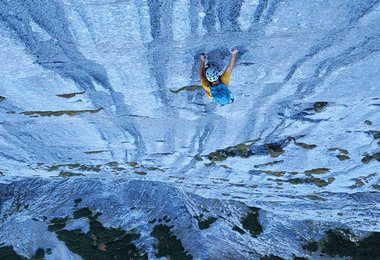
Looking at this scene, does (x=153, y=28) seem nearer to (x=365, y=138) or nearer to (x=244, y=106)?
(x=244, y=106)

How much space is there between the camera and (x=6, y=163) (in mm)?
18297

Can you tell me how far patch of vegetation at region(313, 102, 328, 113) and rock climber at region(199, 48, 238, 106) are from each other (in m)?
3.50

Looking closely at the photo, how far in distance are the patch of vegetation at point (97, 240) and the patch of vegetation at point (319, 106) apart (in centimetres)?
1680

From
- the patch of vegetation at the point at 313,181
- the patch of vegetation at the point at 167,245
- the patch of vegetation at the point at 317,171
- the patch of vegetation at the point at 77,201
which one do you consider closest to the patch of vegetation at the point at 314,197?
the patch of vegetation at the point at 313,181

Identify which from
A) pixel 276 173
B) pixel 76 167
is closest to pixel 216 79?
pixel 276 173

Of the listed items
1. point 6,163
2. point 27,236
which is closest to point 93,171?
point 6,163

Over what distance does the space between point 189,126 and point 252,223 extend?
12328mm

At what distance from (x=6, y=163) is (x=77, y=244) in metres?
8.62

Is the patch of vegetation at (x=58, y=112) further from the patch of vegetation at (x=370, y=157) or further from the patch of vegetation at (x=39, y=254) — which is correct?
the patch of vegetation at (x=39, y=254)

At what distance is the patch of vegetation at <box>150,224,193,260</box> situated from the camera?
2420 cm

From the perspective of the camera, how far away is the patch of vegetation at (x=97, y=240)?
23.8 meters

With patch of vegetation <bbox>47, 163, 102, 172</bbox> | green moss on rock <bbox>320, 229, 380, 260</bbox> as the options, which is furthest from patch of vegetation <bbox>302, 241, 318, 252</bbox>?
patch of vegetation <bbox>47, 163, 102, 172</bbox>

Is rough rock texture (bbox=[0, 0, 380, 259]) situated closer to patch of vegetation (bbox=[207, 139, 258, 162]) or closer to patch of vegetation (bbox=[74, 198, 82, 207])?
patch of vegetation (bbox=[207, 139, 258, 162])

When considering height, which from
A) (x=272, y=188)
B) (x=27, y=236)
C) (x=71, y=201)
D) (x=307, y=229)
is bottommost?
(x=307, y=229)
